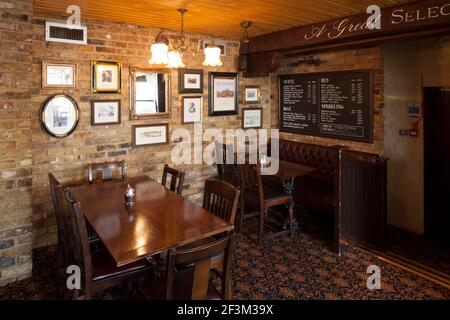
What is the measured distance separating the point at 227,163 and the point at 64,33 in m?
2.38

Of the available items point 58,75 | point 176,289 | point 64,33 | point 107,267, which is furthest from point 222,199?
point 64,33

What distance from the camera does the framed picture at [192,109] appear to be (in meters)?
4.82

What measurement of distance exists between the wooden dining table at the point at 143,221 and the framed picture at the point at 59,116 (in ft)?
2.85

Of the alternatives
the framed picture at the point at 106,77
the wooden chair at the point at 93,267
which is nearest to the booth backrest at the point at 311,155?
the framed picture at the point at 106,77

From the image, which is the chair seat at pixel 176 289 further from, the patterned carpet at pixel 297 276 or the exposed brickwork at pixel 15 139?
the exposed brickwork at pixel 15 139

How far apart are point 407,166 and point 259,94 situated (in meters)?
2.43

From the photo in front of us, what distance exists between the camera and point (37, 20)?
3.64m

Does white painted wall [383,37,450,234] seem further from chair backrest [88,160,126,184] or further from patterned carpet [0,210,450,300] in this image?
chair backrest [88,160,126,184]

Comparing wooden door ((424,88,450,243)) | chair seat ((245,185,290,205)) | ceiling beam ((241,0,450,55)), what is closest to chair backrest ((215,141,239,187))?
chair seat ((245,185,290,205))

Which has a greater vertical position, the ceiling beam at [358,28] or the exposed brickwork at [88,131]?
the ceiling beam at [358,28]

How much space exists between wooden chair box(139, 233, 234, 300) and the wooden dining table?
0.26m

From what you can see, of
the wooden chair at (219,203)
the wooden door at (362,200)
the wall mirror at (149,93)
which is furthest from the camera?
the wall mirror at (149,93)
